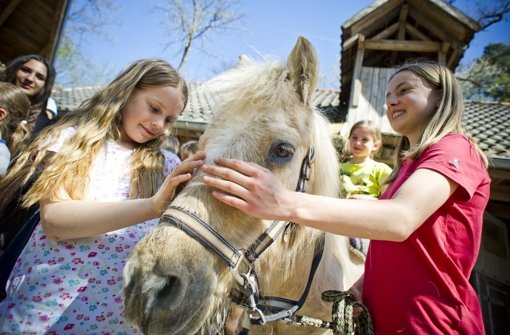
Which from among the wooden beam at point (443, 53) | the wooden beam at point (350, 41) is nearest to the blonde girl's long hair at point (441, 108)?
the wooden beam at point (350, 41)

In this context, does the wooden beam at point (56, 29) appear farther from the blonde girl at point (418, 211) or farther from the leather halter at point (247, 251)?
the blonde girl at point (418, 211)

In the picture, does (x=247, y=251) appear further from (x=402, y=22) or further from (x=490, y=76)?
(x=490, y=76)

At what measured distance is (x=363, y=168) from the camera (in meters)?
3.86

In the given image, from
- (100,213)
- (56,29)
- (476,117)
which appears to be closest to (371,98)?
(476,117)

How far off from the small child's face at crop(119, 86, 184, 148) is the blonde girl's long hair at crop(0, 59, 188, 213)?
0.04 meters

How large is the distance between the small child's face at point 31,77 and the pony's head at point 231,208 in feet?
9.12

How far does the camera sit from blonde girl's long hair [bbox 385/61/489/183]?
1421 mm

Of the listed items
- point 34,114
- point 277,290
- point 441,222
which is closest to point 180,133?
point 34,114

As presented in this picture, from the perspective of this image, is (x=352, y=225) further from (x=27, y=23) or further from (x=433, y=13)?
(x=27, y=23)

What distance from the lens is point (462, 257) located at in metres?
1.32

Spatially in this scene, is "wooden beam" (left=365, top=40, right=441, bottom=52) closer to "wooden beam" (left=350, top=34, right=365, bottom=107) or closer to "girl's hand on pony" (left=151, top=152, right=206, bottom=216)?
"wooden beam" (left=350, top=34, right=365, bottom=107)

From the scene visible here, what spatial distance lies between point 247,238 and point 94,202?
0.72 metres

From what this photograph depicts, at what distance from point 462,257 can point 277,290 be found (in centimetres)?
92

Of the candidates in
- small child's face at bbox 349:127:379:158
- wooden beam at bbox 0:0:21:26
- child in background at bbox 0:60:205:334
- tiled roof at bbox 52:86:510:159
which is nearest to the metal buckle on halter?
child in background at bbox 0:60:205:334
